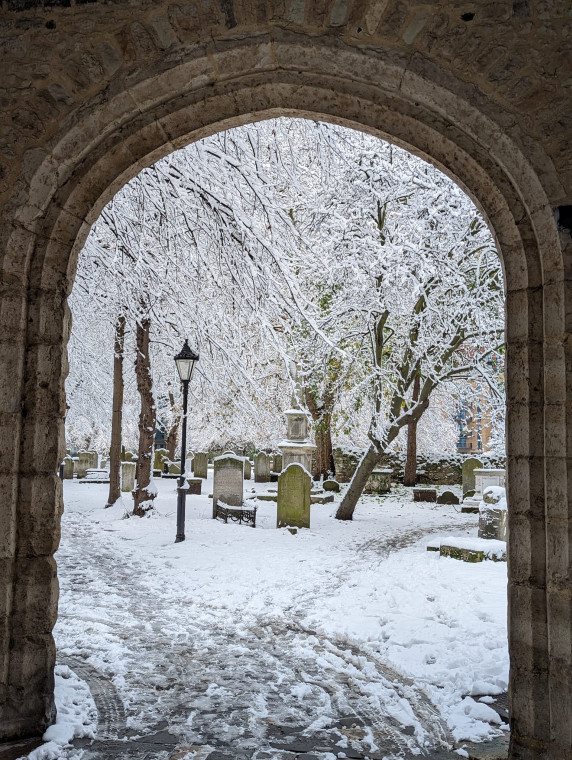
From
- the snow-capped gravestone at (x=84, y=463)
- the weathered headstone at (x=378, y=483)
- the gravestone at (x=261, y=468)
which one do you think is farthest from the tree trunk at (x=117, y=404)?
the snow-capped gravestone at (x=84, y=463)

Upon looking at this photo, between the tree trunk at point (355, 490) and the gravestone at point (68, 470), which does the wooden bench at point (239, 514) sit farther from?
the gravestone at point (68, 470)

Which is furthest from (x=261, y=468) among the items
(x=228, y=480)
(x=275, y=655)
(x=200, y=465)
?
(x=275, y=655)

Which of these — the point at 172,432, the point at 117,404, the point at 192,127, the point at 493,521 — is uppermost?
the point at 192,127

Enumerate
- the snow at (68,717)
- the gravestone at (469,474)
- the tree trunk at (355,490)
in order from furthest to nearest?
the gravestone at (469,474), the tree trunk at (355,490), the snow at (68,717)

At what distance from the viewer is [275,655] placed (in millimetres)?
4547

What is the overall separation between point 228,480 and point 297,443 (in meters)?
1.81

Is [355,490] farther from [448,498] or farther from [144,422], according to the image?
[448,498]

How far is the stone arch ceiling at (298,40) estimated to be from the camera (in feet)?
9.84

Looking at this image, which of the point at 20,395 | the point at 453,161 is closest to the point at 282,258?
the point at 453,161

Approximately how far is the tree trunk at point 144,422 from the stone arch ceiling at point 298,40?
333 inches

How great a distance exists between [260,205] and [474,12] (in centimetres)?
351

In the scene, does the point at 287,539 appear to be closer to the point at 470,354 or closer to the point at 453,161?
the point at 470,354

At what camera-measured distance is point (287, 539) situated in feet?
32.5

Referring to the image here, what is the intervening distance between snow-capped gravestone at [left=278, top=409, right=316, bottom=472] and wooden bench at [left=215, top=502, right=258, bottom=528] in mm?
1521
